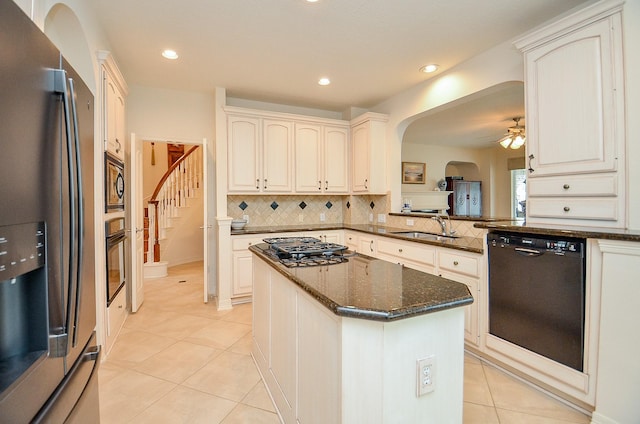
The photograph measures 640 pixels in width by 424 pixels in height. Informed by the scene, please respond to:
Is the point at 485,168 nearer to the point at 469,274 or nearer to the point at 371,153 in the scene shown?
the point at 371,153

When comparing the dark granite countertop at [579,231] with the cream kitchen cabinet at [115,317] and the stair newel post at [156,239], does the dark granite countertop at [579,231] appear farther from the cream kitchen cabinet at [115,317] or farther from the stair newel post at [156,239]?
the stair newel post at [156,239]

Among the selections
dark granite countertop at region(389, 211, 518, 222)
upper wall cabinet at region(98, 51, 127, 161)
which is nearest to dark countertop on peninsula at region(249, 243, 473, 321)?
dark granite countertop at region(389, 211, 518, 222)

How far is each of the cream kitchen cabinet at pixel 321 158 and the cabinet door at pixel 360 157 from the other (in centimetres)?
12

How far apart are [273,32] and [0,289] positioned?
259cm

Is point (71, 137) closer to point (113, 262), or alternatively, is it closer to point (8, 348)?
point (8, 348)

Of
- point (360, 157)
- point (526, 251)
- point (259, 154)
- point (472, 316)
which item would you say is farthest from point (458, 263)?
point (259, 154)

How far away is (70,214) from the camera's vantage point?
0.85m

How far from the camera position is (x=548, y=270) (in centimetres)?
196

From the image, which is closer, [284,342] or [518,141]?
[284,342]

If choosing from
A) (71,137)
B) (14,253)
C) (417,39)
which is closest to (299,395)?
(14,253)

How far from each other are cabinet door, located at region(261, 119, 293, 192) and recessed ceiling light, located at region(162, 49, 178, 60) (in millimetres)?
→ 1283

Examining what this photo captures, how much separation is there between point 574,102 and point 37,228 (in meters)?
2.74

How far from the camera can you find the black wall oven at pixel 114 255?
2625mm

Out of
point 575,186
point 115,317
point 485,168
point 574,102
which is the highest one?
point 485,168
